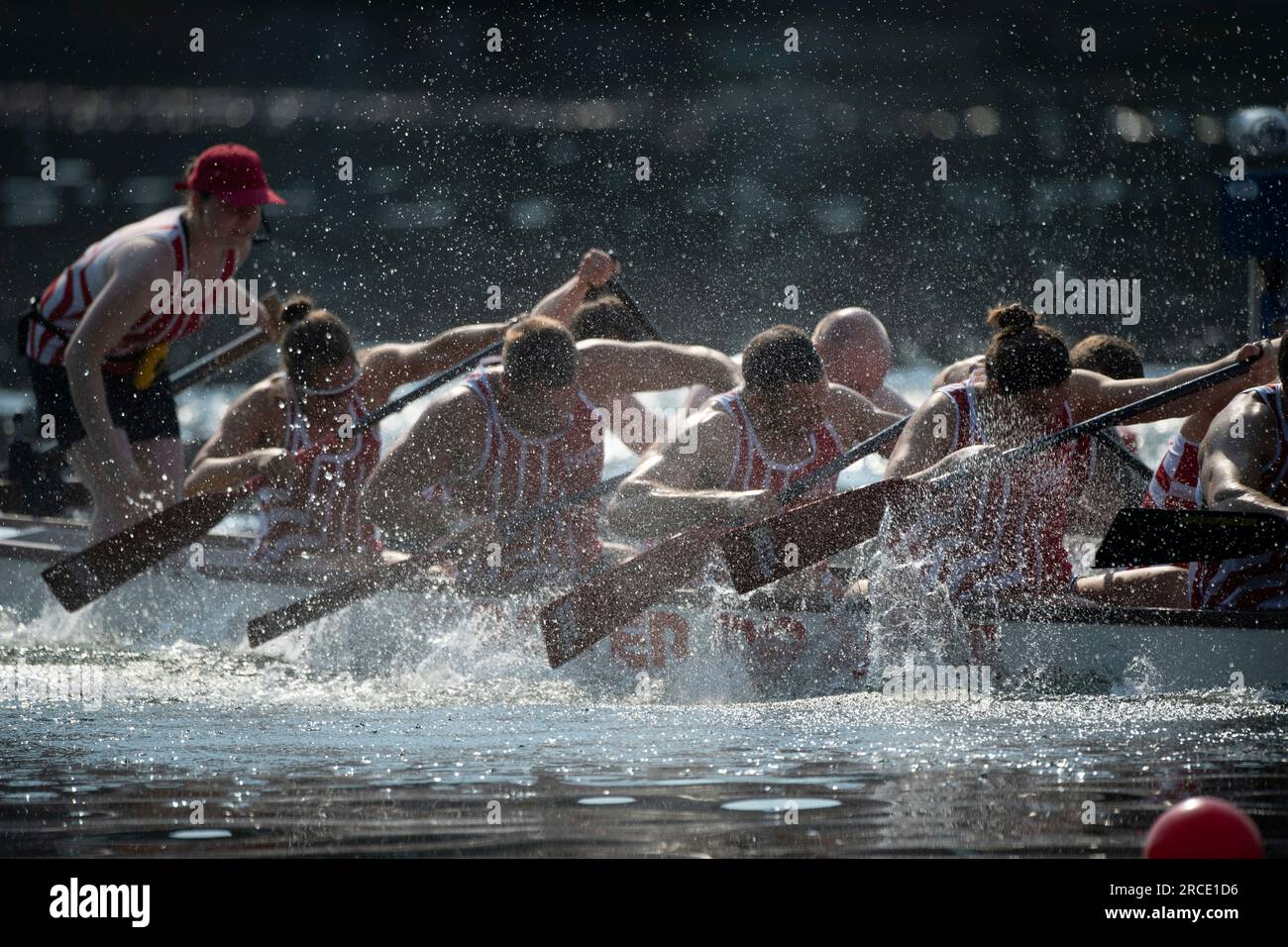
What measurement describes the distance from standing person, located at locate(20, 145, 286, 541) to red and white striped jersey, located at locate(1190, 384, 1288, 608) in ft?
10.7

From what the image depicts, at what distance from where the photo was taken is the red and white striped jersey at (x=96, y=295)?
626 centimetres

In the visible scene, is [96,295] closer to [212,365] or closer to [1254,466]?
[212,365]

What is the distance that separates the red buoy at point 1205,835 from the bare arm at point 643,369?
3.49 m

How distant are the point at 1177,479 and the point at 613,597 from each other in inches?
63.8

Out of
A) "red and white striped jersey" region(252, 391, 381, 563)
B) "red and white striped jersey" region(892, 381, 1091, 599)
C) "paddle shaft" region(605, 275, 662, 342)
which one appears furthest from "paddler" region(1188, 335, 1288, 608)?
"red and white striped jersey" region(252, 391, 381, 563)

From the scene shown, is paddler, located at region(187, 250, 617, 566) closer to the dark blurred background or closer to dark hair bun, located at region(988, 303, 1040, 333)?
dark hair bun, located at region(988, 303, 1040, 333)

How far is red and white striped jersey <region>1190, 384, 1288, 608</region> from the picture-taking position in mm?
4812

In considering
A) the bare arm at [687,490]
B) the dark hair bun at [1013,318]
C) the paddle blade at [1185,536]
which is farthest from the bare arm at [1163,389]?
the bare arm at [687,490]

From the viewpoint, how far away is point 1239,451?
484cm

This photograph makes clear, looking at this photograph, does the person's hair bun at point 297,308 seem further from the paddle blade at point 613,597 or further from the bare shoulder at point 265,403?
the paddle blade at point 613,597

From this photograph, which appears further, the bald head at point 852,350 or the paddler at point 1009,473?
the bald head at point 852,350

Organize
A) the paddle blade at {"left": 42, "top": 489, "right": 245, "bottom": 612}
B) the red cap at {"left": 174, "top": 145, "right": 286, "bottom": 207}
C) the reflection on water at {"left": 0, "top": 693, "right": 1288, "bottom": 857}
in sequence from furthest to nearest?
the paddle blade at {"left": 42, "top": 489, "right": 245, "bottom": 612}
the red cap at {"left": 174, "top": 145, "right": 286, "bottom": 207}
the reflection on water at {"left": 0, "top": 693, "right": 1288, "bottom": 857}

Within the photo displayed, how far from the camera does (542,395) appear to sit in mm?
5773
